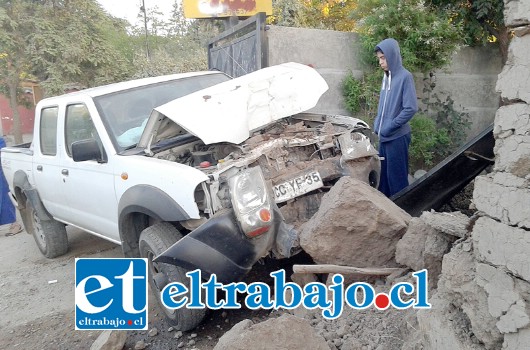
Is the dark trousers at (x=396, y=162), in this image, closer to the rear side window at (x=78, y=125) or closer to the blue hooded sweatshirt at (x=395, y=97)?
the blue hooded sweatshirt at (x=395, y=97)

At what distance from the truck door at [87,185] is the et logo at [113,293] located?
596mm

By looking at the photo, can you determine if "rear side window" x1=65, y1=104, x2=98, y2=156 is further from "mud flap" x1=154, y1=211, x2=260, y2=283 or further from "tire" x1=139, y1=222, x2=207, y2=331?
"mud flap" x1=154, y1=211, x2=260, y2=283

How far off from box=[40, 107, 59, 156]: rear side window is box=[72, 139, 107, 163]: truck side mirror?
1.22 meters

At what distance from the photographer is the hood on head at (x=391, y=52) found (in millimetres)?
4410

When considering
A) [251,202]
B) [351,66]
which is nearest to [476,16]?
[351,66]

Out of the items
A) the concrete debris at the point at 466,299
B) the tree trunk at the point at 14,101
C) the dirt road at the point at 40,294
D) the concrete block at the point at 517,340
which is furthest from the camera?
the tree trunk at the point at 14,101

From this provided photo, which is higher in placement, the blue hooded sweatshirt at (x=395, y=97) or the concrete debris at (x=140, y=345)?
the blue hooded sweatshirt at (x=395, y=97)

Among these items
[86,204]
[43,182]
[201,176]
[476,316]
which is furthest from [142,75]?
[476,316]

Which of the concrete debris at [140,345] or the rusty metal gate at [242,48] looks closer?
the concrete debris at [140,345]

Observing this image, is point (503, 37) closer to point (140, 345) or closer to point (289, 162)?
point (289, 162)

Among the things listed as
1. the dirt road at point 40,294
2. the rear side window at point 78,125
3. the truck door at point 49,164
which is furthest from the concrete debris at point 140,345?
the truck door at point 49,164

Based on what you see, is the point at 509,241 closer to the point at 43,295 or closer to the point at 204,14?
the point at 43,295

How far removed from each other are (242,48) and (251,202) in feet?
15.9

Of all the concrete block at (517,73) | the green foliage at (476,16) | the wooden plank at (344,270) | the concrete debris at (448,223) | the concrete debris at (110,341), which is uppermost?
the green foliage at (476,16)
